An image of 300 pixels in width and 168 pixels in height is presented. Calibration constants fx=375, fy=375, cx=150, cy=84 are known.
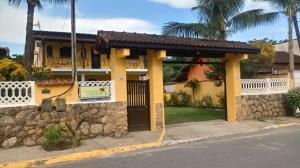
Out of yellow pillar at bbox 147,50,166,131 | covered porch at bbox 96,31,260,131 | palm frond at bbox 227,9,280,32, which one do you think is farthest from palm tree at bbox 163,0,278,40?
yellow pillar at bbox 147,50,166,131

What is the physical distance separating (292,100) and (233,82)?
3.59 m

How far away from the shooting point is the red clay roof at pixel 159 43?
13.1 metres

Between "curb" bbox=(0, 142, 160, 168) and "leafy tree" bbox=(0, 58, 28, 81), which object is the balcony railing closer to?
"leafy tree" bbox=(0, 58, 28, 81)

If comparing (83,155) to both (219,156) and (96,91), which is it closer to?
(96,91)

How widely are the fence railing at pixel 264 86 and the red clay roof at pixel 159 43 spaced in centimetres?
165

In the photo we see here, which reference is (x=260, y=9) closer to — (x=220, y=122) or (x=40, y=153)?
(x=220, y=122)

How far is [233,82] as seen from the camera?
1650cm

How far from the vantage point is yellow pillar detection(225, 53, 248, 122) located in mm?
16469

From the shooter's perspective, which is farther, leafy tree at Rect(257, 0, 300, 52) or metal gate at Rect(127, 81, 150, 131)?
leafy tree at Rect(257, 0, 300, 52)

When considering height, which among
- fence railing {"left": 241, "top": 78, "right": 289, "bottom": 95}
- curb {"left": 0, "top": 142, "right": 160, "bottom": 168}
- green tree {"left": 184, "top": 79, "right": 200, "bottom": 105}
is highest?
green tree {"left": 184, "top": 79, "right": 200, "bottom": 105}

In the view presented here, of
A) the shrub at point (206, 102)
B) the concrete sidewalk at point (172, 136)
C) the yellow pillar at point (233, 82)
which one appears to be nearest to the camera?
the concrete sidewalk at point (172, 136)

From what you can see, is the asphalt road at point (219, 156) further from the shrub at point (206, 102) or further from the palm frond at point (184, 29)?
the shrub at point (206, 102)

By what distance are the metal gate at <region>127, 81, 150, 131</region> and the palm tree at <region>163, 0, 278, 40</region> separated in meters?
8.95

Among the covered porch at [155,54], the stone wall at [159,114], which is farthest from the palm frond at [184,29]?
the stone wall at [159,114]
